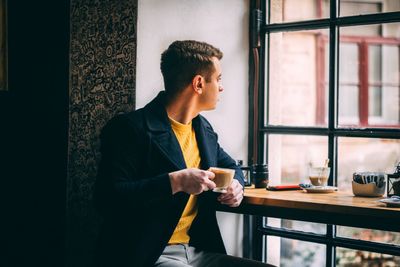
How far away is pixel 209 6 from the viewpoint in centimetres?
296

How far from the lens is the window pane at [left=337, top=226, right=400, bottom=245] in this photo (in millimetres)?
2774

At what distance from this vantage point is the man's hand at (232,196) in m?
2.30

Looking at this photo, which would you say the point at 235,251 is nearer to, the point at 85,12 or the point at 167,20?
the point at 167,20

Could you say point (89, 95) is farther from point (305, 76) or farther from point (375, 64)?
→ point (375, 64)

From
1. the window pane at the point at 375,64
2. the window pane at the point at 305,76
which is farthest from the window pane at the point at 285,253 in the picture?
the window pane at the point at 375,64

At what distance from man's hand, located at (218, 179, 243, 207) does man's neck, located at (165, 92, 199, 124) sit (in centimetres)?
37

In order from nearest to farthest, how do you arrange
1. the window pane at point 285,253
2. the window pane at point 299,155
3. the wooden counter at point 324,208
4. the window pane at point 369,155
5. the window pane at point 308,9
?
the wooden counter at point 324,208, the window pane at point 285,253, the window pane at point 308,9, the window pane at point 369,155, the window pane at point 299,155

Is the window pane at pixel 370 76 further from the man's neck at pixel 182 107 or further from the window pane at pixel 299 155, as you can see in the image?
the man's neck at pixel 182 107

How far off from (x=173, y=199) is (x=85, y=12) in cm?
119

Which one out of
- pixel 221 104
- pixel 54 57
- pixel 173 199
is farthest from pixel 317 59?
pixel 173 199

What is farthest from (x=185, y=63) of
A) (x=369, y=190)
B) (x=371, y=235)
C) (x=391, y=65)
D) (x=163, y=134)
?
(x=391, y=65)

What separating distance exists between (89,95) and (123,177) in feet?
2.79

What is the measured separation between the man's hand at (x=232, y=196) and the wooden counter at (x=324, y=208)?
0.07 metres

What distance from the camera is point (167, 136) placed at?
7.54ft
